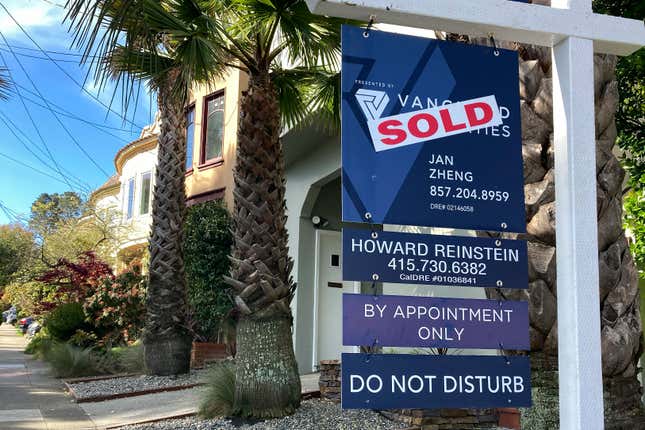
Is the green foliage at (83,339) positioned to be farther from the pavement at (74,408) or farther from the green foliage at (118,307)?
the pavement at (74,408)

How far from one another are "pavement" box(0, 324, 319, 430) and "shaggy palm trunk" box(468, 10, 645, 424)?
5.19m

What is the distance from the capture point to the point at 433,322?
3453mm

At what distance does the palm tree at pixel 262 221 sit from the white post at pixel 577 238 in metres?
3.96

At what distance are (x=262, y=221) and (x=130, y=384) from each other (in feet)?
16.7

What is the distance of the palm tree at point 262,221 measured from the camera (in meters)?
7.32

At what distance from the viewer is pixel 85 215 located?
27031mm

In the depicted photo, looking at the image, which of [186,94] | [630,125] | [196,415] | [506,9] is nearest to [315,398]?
[196,415]

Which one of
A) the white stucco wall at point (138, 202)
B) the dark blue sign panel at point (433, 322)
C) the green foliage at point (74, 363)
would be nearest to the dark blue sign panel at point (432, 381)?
the dark blue sign panel at point (433, 322)

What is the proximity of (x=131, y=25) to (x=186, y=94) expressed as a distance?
1.63 metres

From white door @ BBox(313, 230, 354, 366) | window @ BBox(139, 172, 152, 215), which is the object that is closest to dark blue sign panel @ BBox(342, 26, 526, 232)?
white door @ BBox(313, 230, 354, 366)

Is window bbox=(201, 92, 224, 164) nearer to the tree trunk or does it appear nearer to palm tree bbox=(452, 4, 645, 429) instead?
the tree trunk

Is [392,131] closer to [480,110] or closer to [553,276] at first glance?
[480,110]

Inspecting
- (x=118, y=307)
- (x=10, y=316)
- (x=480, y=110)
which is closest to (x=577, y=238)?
(x=480, y=110)

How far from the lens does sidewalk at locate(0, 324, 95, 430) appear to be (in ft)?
27.2
